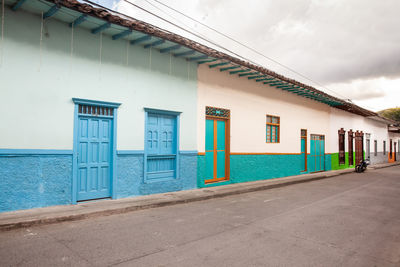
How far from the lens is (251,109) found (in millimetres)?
12062

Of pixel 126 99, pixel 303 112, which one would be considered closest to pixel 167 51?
pixel 126 99

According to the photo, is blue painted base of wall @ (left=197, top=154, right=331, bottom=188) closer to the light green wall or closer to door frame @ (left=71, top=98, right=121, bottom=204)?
the light green wall

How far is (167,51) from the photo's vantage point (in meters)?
8.51

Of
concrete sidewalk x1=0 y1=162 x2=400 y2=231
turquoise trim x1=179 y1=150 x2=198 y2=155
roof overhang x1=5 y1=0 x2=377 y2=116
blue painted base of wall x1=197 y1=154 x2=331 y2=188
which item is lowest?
Result: concrete sidewalk x1=0 y1=162 x2=400 y2=231

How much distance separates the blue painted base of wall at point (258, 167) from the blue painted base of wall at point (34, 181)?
4.44 metres

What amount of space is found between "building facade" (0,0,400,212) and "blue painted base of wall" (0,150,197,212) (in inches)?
0.8

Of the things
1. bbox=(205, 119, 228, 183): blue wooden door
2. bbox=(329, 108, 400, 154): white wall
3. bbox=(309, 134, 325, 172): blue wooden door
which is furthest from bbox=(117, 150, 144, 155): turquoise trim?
bbox=(329, 108, 400, 154): white wall

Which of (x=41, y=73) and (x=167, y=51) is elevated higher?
(x=167, y=51)

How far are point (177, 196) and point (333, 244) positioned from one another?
4513mm

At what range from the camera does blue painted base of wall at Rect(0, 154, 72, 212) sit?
5.62 meters

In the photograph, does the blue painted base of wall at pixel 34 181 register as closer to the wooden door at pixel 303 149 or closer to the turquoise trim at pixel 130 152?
the turquoise trim at pixel 130 152

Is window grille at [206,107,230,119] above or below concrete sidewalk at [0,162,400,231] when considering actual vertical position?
above

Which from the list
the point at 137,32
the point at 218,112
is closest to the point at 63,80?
the point at 137,32

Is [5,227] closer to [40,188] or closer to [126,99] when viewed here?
[40,188]
